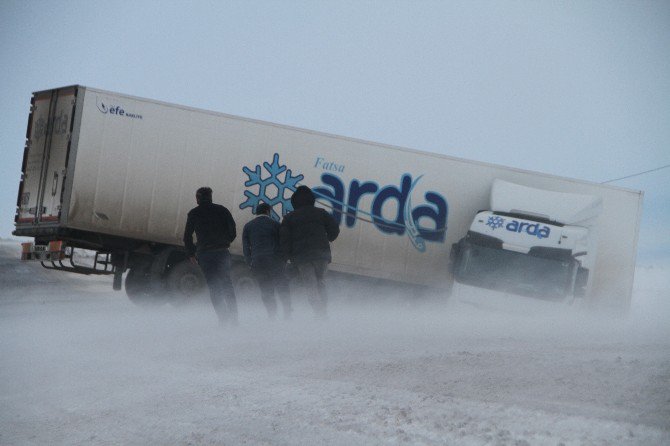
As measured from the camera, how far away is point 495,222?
12.3 m

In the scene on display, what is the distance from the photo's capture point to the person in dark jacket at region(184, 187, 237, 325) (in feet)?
31.1

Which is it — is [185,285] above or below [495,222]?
below

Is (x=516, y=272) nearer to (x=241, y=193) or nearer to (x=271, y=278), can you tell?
(x=271, y=278)

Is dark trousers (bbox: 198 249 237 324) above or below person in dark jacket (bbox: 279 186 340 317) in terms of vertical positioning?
below

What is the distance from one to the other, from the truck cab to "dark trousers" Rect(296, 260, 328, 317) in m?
3.12

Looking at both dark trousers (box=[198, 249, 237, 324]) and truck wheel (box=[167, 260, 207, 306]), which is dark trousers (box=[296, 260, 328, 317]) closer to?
dark trousers (box=[198, 249, 237, 324])

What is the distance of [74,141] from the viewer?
43.5 feet

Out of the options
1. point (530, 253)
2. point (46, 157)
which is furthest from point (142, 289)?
point (530, 253)

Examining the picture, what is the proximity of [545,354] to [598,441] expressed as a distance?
2.81 meters

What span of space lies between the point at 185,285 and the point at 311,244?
174 inches

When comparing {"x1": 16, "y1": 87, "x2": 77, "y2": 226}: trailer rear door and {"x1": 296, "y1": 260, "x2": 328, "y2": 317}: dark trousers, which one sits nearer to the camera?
{"x1": 296, "y1": 260, "x2": 328, "y2": 317}: dark trousers

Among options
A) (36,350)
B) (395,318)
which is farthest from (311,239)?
(36,350)

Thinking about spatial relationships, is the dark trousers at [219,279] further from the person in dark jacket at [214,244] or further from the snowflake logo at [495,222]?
the snowflake logo at [495,222]

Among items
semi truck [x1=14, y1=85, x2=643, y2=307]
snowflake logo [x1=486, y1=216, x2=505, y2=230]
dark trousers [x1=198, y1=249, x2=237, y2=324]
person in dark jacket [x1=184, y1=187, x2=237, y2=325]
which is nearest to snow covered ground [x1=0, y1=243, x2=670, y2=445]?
dark trousers [x1=198, y1=249, x2=237, y2=324]
